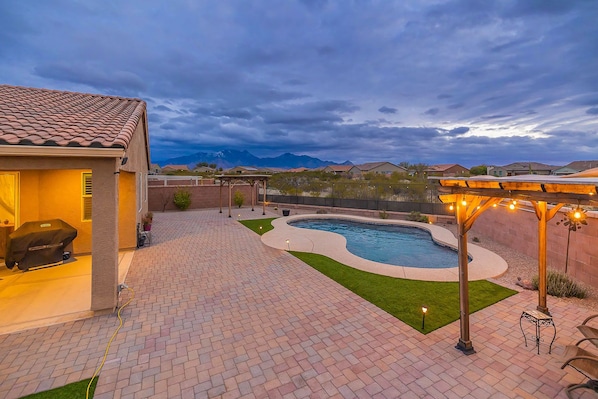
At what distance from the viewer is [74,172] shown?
8242mm

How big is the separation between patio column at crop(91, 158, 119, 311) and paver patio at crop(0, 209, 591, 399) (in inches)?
18.4

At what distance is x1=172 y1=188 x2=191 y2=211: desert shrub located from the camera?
64.5 feet

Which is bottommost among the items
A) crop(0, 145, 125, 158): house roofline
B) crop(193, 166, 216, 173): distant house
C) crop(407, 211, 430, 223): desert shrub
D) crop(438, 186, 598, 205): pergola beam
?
crop(407, 211, 430, 223): desert shrub

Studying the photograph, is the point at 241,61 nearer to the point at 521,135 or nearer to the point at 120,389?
the point at 120,389

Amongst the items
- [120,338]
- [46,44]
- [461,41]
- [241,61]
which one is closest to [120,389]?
[120,338]

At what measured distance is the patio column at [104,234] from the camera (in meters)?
4.95

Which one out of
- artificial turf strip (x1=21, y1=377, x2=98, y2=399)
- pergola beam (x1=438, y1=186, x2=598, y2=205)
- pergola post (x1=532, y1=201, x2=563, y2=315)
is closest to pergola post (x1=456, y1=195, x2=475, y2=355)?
pergola beam (x1=438, y1=186, x2=598, y2=205)

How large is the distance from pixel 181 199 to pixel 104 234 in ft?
51.2

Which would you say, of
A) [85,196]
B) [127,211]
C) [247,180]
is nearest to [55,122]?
[85,196]

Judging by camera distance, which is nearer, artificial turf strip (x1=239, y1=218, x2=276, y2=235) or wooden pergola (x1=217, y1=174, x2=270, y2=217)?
artificial turf strip (x1=239, y1=218, x2=276, y2=235)

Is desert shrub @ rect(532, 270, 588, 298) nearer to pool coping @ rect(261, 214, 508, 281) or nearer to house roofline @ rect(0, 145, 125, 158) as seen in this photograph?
pool coping @ rect(261, 214, 508, 281)

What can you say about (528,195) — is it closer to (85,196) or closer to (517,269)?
(517,269)

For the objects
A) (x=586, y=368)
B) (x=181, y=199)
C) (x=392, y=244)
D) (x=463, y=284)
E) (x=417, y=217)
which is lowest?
(x=392, y=244)

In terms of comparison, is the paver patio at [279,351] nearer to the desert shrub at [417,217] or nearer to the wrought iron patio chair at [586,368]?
the wrought iron patio chair at [586,368]
